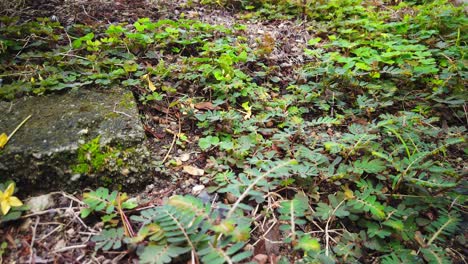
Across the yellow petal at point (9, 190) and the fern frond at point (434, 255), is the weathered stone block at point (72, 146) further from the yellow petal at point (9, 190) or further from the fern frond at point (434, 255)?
the fern frond at point (434, 255)

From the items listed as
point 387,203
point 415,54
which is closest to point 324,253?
point 387,203

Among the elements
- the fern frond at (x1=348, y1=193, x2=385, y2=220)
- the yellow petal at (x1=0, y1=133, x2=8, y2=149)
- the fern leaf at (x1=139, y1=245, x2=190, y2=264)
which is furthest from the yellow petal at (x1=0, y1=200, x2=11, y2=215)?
the fern frond at (x1=348, y1=193, x2=385, y2=220)

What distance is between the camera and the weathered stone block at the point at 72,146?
5.28 feet

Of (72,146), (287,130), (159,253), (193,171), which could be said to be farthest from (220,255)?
(287,130)

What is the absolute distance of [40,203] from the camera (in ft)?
5.11

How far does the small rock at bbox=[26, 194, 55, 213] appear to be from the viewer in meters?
1.53

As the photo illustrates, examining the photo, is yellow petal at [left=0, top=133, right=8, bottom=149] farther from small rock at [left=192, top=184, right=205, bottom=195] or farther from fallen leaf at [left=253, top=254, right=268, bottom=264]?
fallen leaf at [left=253, top=254, right=268, bottom=264]

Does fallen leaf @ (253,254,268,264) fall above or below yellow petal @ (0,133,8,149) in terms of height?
below

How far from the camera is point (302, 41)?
3434 mm

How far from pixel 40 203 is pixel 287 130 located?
5.08 feet

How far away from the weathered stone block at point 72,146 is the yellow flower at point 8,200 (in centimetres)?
15

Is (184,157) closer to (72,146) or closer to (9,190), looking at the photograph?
(72,146)

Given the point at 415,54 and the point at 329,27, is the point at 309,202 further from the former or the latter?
the point at 329,27

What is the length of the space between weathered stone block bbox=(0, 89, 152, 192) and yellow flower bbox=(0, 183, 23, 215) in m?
0.15
